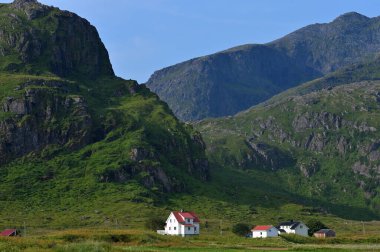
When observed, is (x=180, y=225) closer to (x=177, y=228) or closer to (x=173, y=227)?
(x=177, y=228)

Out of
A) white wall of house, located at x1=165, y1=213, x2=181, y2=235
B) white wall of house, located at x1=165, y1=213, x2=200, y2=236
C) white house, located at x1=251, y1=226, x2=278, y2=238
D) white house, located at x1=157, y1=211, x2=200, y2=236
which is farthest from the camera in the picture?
white house, located at x1=251, y1=226, x2=278, y2=238

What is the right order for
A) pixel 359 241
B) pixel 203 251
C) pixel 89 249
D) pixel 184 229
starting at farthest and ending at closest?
pixel 184 229
pixel 359 241
pixel 203 251
pixel 89 249

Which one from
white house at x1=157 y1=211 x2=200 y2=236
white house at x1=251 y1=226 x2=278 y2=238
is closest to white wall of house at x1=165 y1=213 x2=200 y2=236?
white house at x1=157 y1=211 x2=200 y2=236

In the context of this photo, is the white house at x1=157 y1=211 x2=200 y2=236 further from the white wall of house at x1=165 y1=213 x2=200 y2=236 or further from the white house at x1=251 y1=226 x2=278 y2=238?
the white house at x1=251 y1=226 x2=278 y2=238

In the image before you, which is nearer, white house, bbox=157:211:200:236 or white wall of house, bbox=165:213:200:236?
white wall of house, bbox=165:213:200:236

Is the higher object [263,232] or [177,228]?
[177,228]

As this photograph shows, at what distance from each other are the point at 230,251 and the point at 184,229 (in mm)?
105208

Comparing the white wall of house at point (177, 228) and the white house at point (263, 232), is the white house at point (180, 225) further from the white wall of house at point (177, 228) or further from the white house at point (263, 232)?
the white house at point (263, 232)

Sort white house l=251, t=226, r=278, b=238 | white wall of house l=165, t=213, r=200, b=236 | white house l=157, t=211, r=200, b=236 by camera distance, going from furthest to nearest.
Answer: white house l=251, t=226, r=278, b=238 → white house l=157, t=211, r=200, b=236 → white wall of house l=165, t=213, r=200, b=236

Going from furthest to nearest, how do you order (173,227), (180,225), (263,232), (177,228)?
1. (263,232)
2. (173,227)
3. (177,228)
4. (180,225)

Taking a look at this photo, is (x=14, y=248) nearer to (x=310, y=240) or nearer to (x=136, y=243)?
(x=136, y=243)

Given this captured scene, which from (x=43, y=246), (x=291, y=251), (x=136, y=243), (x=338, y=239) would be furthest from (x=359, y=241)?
(x=43, y=246)

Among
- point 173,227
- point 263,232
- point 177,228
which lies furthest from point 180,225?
point 263,232

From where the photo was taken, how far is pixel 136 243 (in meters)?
105
